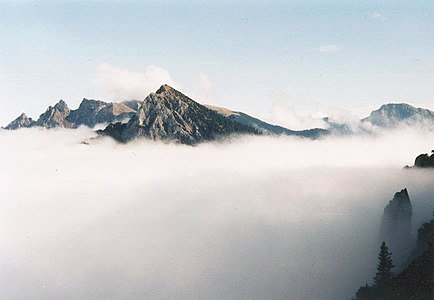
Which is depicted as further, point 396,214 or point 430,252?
point 396,214

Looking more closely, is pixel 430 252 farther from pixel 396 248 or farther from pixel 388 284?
pixel 396 248

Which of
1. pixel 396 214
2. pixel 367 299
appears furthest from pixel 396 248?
pixel 367 299

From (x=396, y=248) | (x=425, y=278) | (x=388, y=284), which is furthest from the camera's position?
(x=396, y=248)

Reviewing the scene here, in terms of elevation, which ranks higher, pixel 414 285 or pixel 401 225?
pixel 401 225

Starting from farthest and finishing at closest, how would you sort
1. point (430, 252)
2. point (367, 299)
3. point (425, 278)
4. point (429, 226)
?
point (429, 226), point (367, 299), point (430, 252), point (425, 278)

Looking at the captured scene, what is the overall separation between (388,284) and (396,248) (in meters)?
67.8

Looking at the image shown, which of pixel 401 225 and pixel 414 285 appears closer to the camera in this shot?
pixel 414 285

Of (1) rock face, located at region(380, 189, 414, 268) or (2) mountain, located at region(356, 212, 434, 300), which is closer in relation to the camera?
(2) mountain, located at region(356, 212, 434, 300)

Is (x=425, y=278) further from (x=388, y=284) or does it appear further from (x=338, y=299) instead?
(x=338, y=299)

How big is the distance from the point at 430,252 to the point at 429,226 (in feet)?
163

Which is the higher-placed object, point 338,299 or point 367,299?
point 367,299

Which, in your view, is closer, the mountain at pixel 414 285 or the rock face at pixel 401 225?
the mountain at pixel 414 285

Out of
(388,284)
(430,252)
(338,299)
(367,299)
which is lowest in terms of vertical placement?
(338,299)

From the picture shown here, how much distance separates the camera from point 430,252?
404 ft
